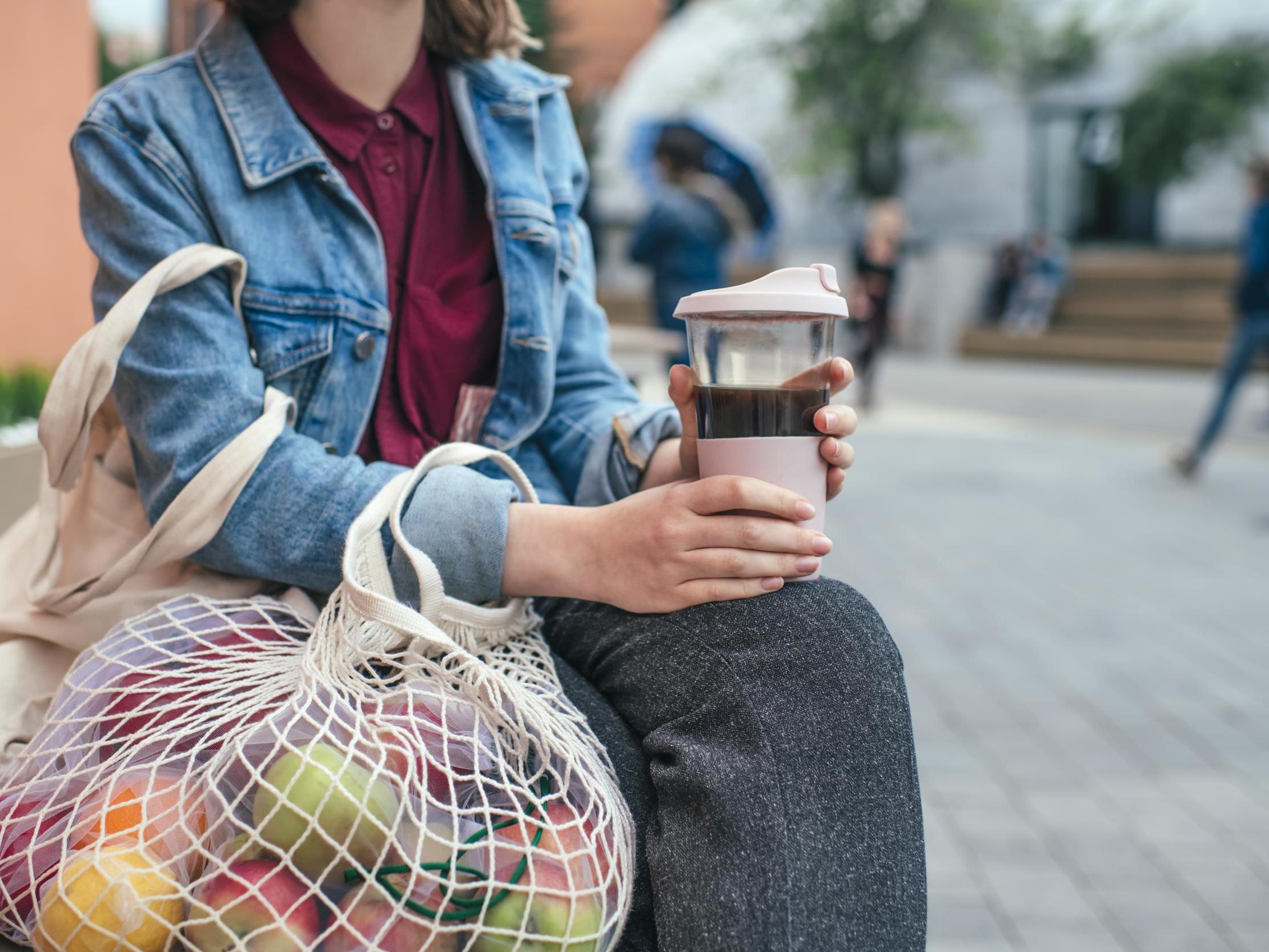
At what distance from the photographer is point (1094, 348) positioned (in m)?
14.7

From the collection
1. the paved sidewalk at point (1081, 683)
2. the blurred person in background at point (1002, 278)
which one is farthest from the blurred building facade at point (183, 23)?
the blurred person in background at point (1002, 278)

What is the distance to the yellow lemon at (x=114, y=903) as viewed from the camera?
0.93 metres

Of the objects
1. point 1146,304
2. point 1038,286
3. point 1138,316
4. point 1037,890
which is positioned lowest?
point 1138,316

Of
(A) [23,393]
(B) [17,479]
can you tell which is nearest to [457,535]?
(B) [17,479]

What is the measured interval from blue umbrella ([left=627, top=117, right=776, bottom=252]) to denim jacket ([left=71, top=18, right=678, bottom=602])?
19.1 ft

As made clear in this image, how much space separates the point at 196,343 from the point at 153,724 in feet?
1.36

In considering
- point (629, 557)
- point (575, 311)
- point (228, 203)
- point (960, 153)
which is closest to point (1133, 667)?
point (575, 311)

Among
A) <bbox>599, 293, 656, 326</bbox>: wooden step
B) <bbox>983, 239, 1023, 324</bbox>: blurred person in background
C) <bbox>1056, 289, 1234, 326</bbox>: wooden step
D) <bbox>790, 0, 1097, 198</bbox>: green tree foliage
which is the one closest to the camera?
<bbox>1056, 289, 1234, 326</bbox>: wooden step

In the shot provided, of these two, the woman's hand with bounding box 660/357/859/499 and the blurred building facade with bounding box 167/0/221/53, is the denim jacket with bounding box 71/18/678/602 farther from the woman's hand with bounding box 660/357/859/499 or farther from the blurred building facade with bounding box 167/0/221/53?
the blurred building facade with bounding box 167/0/221/53

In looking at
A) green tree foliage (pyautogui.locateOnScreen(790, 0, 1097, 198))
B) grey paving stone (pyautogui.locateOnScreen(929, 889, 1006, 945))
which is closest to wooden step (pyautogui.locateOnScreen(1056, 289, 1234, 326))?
green tree foliage (pyautogui.locateOnScreen(790, 0, 1097, 198))

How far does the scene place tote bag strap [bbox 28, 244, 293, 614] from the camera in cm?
118

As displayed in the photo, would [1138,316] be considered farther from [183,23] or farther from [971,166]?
[183,23]

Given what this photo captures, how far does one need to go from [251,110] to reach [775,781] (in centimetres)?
96

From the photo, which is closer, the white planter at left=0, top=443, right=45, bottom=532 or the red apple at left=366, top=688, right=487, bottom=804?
the red apple at left=366, top=688, right=487, bottom=804
